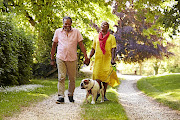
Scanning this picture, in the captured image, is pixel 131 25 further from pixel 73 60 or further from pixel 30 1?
pixel 73 60

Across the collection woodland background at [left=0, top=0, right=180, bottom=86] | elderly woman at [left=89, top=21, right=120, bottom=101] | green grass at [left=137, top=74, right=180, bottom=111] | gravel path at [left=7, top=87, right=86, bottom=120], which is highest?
woodland background at [left=0, top=0, right=180, bottom=86]

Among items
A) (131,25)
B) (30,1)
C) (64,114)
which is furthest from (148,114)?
(131,25)

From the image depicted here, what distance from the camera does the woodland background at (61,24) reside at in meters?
12.4

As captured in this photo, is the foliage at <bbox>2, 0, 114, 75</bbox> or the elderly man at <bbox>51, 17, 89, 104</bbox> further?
the foliage at <bbox>2, 0, 114, 75</bbox>

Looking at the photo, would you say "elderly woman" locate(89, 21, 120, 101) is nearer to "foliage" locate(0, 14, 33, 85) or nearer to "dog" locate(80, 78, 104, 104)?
Answer: "dog" locate(80, 78, 104, 104)

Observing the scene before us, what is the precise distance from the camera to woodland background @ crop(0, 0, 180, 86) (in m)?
12.4

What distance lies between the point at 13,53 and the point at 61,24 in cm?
524

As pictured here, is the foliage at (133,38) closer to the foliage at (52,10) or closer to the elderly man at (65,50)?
the foliage at (52,10)

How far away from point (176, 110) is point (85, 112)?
3.34 m

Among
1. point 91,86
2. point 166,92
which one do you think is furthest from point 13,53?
point 166,92

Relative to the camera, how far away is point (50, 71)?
2470cm

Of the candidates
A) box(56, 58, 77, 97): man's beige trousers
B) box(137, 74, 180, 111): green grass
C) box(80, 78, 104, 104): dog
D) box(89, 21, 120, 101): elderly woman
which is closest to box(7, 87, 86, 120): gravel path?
box(56, 58, 77, 97): man's beige trousers

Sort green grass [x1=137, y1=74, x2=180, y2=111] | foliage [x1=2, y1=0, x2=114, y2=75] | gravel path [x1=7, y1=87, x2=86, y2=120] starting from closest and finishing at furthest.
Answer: gravel path [x1=7, y1=87, x2=86, y2=120] < green grass [x1=137, y1=74, x2=180, y2=111] < foliage [x1=2, y1=0, x2=114, y2=75]

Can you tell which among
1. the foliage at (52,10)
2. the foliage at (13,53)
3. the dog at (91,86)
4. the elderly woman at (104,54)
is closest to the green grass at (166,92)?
the elderly woman at (104,54)
